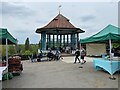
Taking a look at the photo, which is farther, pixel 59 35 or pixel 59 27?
pixel 59 35

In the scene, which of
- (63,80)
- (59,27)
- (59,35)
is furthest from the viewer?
(59,35)

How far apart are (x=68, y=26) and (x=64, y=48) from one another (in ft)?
14.3

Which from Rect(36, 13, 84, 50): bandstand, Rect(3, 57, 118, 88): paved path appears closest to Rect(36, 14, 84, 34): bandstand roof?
Rect(36, 13, 84, 50): bandstand

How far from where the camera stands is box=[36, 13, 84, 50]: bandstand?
26.5 metres

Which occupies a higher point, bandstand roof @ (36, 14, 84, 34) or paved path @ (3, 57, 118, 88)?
bandstand roof @ (36, 14, 84, 34)

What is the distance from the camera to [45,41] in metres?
27.3

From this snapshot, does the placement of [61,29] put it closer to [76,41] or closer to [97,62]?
[76,41]

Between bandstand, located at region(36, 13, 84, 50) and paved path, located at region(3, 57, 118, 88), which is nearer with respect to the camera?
paved path, located at region(3, 57, 118, 88)

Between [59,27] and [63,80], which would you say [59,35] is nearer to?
[59,27]

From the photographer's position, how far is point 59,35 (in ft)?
95.4

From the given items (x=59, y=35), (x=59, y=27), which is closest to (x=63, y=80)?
(x=59, y=27)

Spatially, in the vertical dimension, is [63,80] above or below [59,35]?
below

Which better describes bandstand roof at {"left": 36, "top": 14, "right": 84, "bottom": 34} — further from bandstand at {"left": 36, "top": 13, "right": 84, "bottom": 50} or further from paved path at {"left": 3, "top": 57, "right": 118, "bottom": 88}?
paved path at {"left": 3, "top": 57, "right": 118, "bottom": 88}

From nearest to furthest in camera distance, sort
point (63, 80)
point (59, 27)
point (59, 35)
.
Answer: point (63, 80) → point (59, 27) → point (59, 35)
